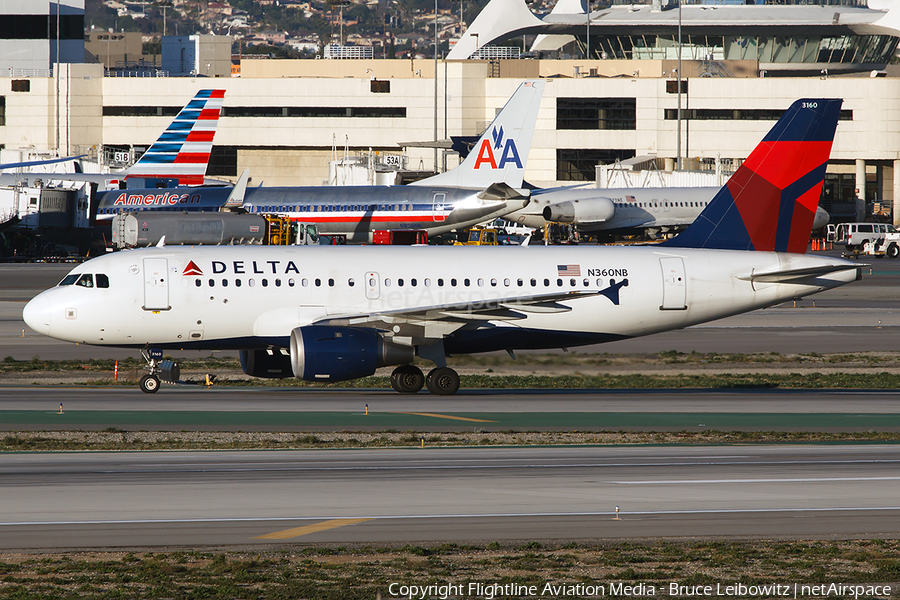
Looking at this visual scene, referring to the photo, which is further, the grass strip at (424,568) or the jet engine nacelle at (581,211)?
the jet engine nacelle at (581,211)

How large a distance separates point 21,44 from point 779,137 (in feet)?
342

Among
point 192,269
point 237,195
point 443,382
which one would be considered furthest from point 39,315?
point 237,195

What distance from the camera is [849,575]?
15008 mm

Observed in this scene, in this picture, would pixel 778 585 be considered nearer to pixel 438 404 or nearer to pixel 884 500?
pixel 884 500

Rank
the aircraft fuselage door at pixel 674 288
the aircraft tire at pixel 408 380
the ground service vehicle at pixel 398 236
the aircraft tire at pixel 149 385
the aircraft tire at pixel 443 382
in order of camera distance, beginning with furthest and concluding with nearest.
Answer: the ground service vehicle at pixel 398 236 → the aircraft fuselage door at pixel 674 288 → the aircraft tire at pixel 408 380 → the aircraft tire at pixel 443 382 → the aircraft tire at pixel 149 385

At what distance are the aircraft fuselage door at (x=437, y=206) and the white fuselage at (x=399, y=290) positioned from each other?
119 feet

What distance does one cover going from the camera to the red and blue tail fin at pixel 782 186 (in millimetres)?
33531

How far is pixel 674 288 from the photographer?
3241 centimetres

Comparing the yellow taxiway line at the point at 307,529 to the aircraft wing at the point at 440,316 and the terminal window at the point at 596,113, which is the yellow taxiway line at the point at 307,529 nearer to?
the aircraft wing at the point at 440,316

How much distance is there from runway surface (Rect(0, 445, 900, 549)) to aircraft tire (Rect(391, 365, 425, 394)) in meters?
8.09

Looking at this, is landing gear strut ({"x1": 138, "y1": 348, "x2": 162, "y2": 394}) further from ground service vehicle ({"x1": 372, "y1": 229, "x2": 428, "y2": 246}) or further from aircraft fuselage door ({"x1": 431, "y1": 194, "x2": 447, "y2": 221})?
aircraft fuselage door ({"x1": 431, "y1": 194, "x2": 447, "y2": 221})

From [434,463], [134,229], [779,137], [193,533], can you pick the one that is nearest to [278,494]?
[193,533]

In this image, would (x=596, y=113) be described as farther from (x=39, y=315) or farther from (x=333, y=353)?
(x=39, y=315)

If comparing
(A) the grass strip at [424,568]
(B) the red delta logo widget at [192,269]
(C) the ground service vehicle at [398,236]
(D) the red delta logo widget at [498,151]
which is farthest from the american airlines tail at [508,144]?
(A) the grass strip at [424,568]
